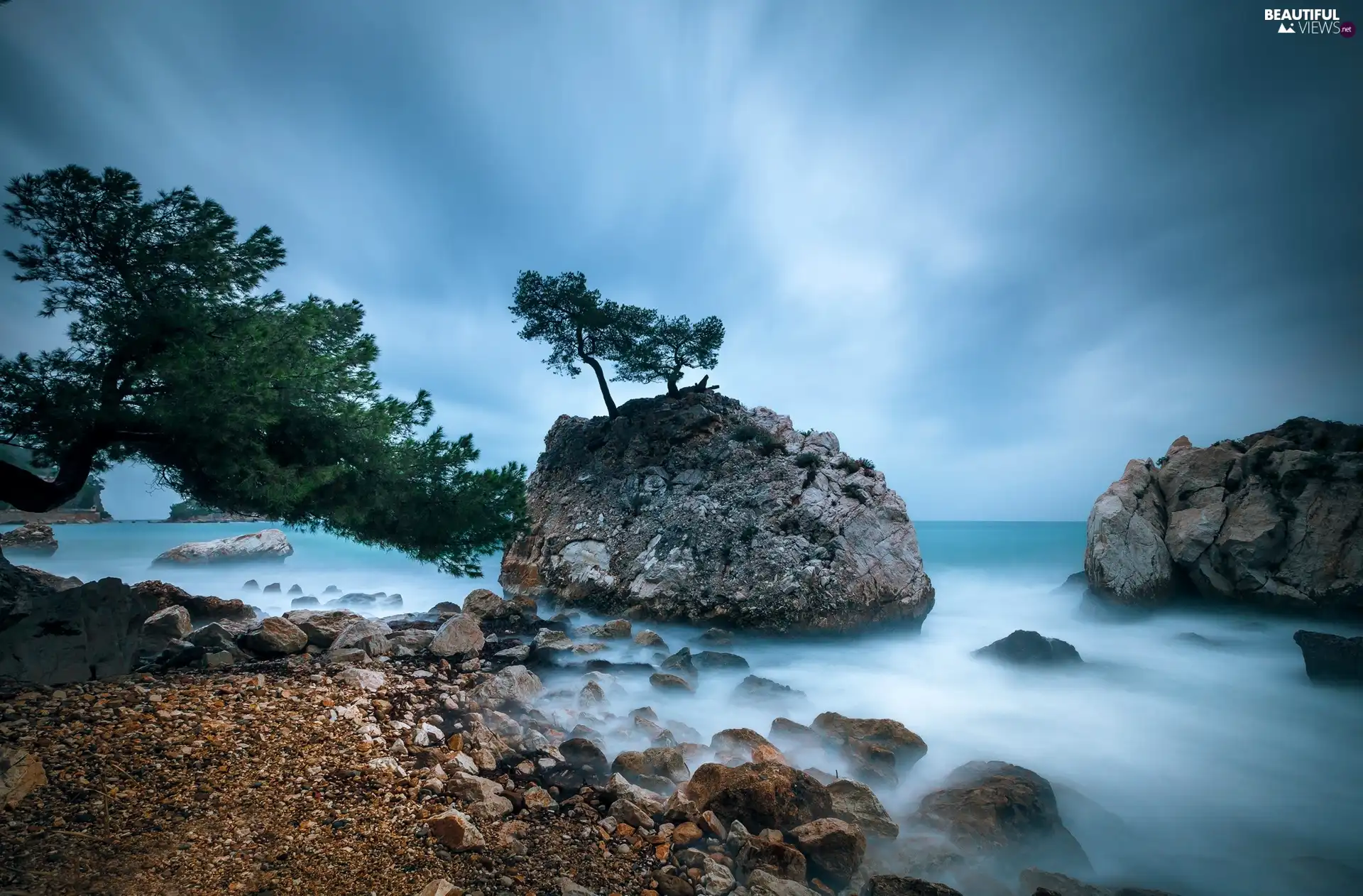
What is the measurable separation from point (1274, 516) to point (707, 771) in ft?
55.3

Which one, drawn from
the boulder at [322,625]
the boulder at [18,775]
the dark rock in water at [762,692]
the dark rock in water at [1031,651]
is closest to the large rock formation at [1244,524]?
the dark rock in water at [1031,651]

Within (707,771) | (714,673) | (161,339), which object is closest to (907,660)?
(714,673)

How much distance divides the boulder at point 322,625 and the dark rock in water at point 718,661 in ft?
20.3

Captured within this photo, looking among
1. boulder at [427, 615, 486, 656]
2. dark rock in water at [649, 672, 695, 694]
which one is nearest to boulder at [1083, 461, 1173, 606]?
dark rock in water at [649, 672, 695, 694]

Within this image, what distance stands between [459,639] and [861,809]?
6248 millimetres

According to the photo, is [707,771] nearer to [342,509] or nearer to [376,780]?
[376,780]

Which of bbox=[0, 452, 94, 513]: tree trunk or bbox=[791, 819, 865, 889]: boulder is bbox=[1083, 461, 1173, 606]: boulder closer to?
bbox=[791, 819, 865, 889]: boulder

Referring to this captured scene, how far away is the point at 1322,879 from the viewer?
184 inches

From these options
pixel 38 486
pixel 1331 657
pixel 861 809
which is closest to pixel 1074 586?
pixel 1331 657

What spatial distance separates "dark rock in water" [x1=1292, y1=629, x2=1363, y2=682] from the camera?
30.2ft

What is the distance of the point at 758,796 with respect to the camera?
15.0 feet

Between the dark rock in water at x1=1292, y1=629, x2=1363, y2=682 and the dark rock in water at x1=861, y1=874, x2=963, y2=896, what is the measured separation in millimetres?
11681

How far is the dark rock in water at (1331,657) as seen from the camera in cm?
922

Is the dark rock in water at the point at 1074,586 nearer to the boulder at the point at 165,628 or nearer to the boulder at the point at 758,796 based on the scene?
the boulder at the point at 758,796
